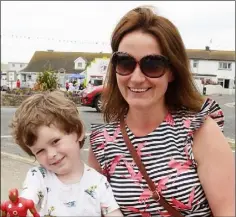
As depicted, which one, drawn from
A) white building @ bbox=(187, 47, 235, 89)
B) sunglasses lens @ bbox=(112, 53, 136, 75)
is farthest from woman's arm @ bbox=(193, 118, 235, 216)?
white building @ bbox=(187, 47, 235, 89)

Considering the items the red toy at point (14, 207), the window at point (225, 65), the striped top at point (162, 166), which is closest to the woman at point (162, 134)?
the striped top at point (162, 166)

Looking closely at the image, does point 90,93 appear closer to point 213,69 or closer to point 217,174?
point 217,174

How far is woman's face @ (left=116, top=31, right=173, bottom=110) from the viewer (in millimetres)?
1804

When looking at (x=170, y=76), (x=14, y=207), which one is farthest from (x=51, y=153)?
(x=170, y=76)

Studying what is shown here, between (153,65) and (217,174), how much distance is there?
0.51 metres

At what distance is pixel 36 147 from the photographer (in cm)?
171

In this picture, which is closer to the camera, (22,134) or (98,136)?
(22,134)

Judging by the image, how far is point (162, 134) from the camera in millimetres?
1853

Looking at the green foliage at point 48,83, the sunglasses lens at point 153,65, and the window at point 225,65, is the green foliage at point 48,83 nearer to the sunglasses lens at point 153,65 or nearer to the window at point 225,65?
the sunglasses lens at point 153,65

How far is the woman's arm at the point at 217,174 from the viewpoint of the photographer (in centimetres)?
170

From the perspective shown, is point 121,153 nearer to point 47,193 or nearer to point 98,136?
point 98,136

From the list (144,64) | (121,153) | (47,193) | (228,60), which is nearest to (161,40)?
(144,64)

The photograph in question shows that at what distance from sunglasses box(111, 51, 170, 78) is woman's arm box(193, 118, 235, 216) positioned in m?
0.35

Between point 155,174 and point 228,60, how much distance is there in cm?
3833
